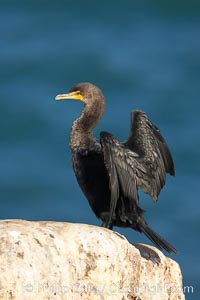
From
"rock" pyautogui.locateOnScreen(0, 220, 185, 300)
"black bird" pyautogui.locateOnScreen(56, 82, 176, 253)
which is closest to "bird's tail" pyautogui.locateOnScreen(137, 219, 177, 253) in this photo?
"black bird" pyautogui.locateOnScreen(56, 82, 176, 253)

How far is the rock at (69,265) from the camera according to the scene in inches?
240

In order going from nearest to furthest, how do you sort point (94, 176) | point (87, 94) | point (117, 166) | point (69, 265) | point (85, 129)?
point (69, 265), point (117, 166), point (94, 176), point (85, 129), point (87, 94)

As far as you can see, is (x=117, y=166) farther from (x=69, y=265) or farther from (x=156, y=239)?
(x=69, y=265)

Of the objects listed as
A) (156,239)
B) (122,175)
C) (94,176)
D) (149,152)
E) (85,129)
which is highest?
(85,129)

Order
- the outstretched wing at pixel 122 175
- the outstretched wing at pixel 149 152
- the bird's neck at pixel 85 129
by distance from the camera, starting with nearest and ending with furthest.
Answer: the outstretched wing at pixel 122 175 < the outstretched wing at pixel 149 152 < the bird's neck at pixel 85 129

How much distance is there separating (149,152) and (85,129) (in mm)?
557

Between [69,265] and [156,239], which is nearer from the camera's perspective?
[69,265]

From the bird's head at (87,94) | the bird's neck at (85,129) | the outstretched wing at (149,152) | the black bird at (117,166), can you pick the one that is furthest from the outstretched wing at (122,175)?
the bird's head at (87,94)

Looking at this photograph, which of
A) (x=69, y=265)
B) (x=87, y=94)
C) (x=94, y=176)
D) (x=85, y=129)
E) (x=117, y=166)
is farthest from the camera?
(x=87, y=94)

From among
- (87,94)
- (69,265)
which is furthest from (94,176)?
(69,265)

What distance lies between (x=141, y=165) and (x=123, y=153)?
0.28m

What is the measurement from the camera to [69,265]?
20.8 feet

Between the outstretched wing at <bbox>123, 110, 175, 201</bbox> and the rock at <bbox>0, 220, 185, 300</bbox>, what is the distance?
148cm

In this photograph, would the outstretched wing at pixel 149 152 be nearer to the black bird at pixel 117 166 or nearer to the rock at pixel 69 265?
the black bird at pixel 117 166
